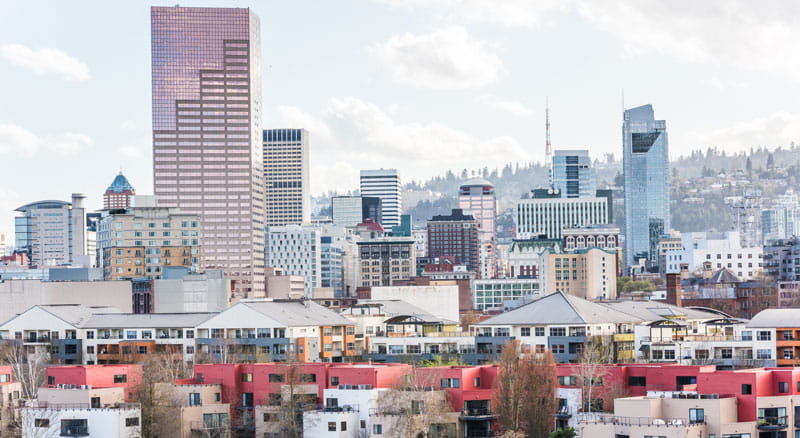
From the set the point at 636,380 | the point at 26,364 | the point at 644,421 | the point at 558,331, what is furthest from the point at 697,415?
the point at 26,364

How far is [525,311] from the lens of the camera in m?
119

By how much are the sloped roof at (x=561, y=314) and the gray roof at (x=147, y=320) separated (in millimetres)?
26173

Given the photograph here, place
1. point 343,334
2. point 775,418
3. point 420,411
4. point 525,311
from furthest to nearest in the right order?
point 343,334 < point 525,311 < point 420,411 < point 775,418

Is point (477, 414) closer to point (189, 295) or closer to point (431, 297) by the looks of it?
point (189, 295)

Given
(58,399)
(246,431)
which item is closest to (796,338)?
(246,431)

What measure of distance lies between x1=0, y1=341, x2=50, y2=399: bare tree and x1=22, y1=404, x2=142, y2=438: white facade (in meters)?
11.0

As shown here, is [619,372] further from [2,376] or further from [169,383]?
[2,376]

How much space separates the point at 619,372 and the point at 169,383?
25.8 m

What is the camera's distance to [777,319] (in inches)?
4343

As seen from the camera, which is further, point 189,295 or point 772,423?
point 189,295

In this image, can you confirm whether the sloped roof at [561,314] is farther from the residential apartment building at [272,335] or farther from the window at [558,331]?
the residential apartment building at [272,335]

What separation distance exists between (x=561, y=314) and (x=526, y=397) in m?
28.9

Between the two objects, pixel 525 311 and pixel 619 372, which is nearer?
pixel 619 372

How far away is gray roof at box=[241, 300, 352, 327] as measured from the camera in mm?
123831
